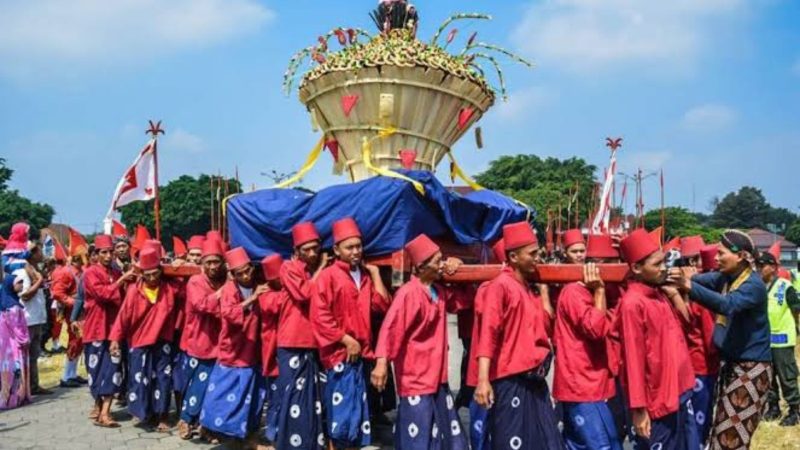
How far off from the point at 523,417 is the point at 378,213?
2.03m

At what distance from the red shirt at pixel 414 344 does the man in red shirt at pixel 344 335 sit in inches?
27.5

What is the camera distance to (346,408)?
486 cm

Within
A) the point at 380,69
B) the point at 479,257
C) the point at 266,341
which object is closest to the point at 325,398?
the point at 266,341

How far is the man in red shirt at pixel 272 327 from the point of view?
5.36 meters

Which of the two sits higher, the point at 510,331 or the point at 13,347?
the point at 510,331

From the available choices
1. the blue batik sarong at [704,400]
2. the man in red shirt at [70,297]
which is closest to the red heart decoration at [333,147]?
the blue batik sarong at [704,400]

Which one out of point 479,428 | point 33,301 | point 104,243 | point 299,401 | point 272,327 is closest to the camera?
point 479,428

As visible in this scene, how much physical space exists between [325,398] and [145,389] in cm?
247

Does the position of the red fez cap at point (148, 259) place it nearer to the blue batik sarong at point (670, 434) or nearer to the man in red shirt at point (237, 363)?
the man in red shirt at point (237, 363)

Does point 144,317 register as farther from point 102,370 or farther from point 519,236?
point 519,236

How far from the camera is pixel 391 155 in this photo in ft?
20.2

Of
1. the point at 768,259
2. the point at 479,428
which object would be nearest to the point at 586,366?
the point at 479,428

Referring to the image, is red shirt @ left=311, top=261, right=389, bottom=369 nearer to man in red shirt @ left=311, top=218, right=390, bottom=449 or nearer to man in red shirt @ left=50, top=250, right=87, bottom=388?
man in red shirt @ left=311, top=218, right=390, bottom=449

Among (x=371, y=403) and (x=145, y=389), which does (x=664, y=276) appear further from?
(x=145, y=389)
